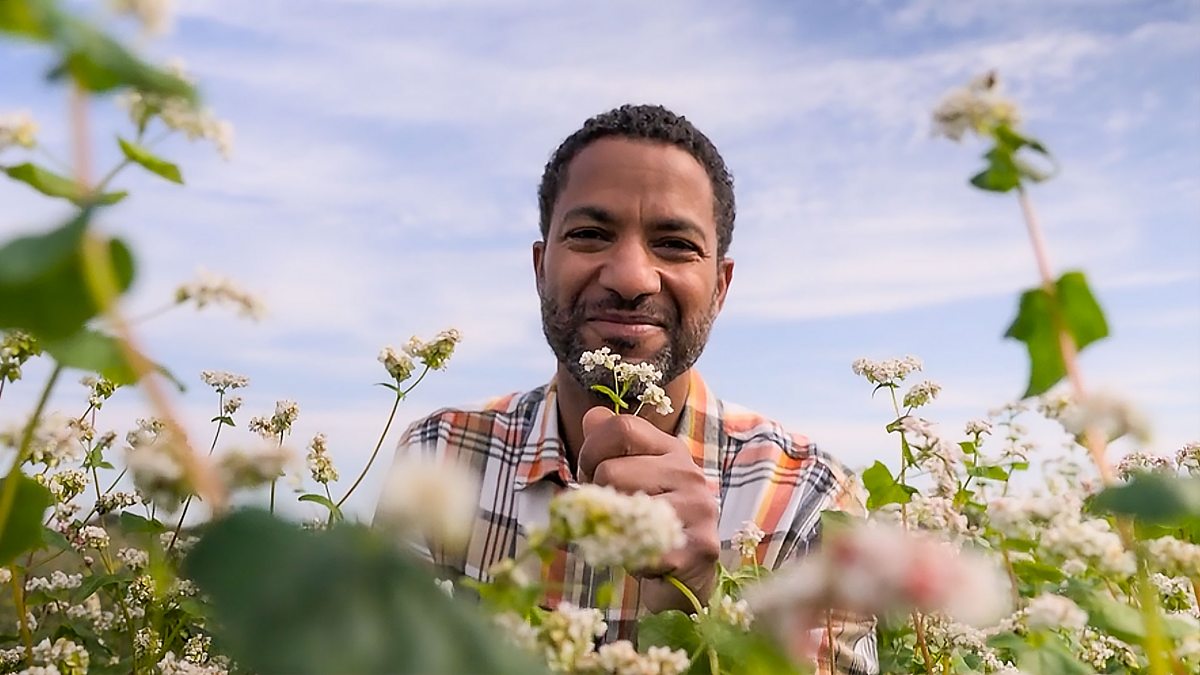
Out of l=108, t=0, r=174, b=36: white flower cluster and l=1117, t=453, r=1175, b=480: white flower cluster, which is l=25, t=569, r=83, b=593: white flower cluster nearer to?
l=108, t=0, r=174, b=36: white flower cluster

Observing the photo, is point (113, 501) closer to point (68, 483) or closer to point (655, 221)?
point (68, 483)

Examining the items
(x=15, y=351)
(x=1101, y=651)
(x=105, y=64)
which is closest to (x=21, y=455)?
(x=105, y=64)

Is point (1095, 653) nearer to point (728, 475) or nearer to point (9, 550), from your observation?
point (9, 550)

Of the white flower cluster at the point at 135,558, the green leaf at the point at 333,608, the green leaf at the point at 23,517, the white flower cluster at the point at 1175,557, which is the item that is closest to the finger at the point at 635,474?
the white flower cluster at the point at 1175,557

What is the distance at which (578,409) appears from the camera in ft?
11.4

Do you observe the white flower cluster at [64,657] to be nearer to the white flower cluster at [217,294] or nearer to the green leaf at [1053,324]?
the white flower cluster at [217,294]

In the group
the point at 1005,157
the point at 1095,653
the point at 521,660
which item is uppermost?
the point at 1005,157

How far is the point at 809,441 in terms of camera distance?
386 centimetres

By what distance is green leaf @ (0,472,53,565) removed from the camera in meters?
1.03

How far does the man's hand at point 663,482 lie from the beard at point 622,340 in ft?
3.03

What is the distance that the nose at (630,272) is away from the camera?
10.3ft

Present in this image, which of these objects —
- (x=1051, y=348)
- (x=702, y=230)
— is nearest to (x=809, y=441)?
(x=702, y=230)

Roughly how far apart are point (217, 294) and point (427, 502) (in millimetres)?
315

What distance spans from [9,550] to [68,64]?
547 mm
